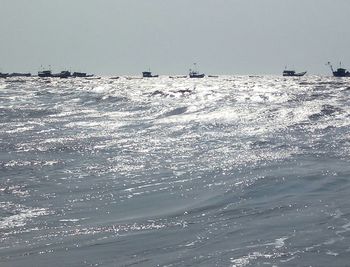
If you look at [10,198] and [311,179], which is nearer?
[10,198]

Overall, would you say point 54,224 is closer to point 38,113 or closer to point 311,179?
point 311,179

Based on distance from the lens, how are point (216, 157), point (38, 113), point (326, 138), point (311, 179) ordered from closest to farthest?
point (311, 179), point (216, 157), point (326, 138), point (38, 113)

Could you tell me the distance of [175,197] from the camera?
15.3m

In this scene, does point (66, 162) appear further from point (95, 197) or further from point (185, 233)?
point (185, 233)

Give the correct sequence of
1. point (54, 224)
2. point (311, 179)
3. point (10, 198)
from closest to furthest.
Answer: point (54, 224) < point (10, 198) < point (311, 179)

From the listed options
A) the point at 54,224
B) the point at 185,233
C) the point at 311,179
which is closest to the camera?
the point at 185,233

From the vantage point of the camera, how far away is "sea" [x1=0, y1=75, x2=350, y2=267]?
33.7 feet

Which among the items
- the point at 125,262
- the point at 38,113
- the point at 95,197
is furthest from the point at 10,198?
the point at 38,113

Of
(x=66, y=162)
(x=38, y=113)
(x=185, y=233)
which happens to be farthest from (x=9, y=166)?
(x=38, y=113)

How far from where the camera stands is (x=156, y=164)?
822 inches

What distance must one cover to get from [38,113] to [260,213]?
34534 mm

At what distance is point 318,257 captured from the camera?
31.9ft

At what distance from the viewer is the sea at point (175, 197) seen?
33.7ft

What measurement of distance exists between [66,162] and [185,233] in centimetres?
1092
